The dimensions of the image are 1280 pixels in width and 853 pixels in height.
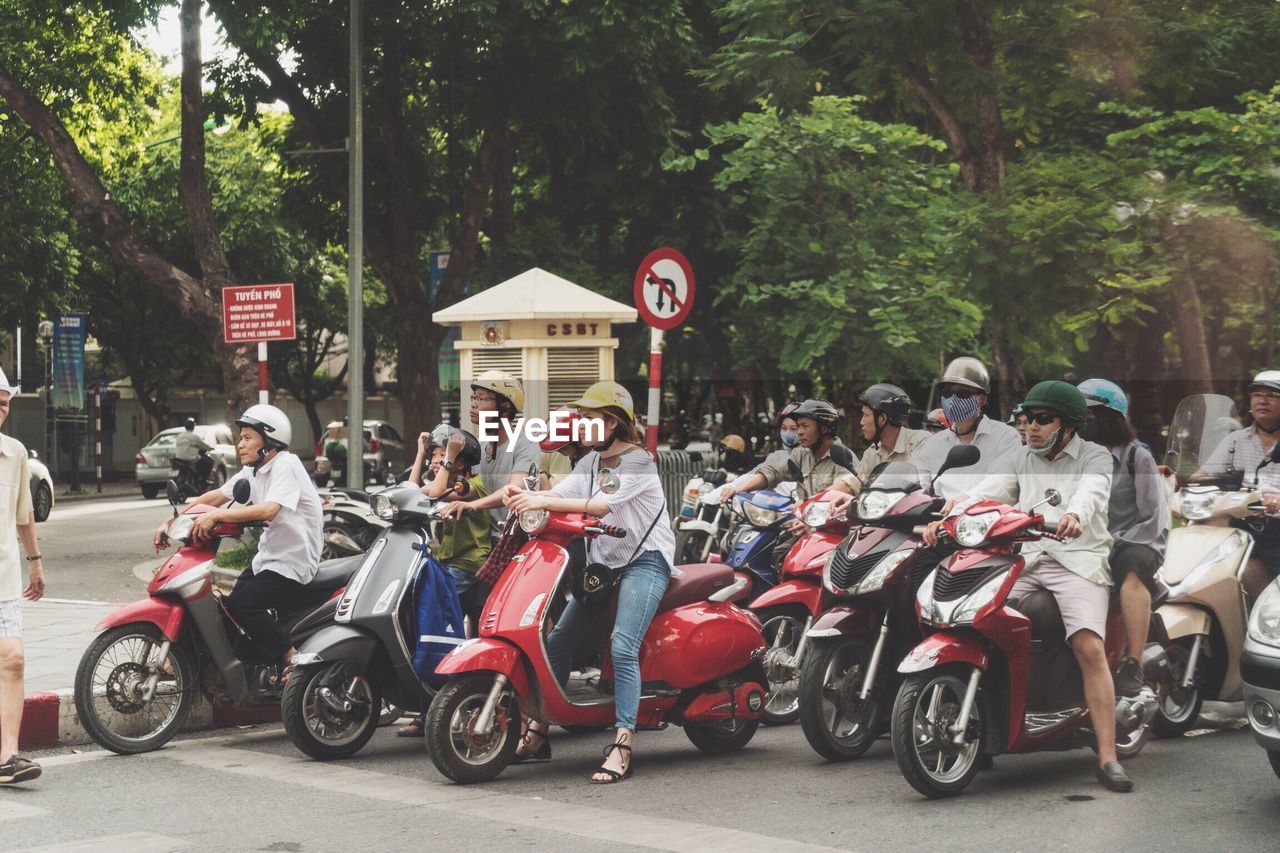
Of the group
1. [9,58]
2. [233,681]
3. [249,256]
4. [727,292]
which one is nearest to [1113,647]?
[233,681]

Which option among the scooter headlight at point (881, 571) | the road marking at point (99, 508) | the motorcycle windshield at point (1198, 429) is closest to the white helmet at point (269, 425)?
the scooter headlight at point (881, 571)

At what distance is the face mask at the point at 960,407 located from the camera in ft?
24.0

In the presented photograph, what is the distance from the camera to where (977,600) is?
20.0 ft

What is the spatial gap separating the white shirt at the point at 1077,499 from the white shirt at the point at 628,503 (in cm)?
144

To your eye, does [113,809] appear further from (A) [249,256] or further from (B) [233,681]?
(A) [249,256]

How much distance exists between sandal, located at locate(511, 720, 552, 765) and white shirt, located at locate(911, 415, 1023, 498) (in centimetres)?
213

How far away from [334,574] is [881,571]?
9.19 feet

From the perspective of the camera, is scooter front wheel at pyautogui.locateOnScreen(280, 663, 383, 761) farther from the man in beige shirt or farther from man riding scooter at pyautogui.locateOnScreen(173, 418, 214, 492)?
man riding scooter at pyautogui.locateOnScreen(173, 418, 214, 492)

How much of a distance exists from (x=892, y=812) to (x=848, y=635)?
0.97 m

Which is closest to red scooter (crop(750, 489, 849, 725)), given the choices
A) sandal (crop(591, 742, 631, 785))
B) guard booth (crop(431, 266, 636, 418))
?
sandal (crop(591, 742, 631, 785))

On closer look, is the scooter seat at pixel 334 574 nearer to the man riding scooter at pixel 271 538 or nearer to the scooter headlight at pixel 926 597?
the man riding scooter at pixel 271 538

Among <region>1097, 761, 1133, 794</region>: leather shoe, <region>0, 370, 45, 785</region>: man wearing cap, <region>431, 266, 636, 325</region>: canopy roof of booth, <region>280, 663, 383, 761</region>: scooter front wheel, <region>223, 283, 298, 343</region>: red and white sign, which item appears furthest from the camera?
<region>431, 266, 636, 325</region>: canopy roof of booth

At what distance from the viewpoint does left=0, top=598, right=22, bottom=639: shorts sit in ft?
21.1

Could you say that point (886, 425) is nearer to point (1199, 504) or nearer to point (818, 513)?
point (818, 513)
